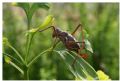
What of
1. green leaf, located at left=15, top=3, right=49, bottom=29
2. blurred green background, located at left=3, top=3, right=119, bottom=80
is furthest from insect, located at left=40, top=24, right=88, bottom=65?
blurred green background, located at left=3, top=3, right=119, bottom=80

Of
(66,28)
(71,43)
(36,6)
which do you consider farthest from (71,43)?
(66,28)

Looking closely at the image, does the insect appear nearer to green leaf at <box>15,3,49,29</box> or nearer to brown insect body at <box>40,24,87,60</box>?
brown insect body at <box>40,24,87,60</box>

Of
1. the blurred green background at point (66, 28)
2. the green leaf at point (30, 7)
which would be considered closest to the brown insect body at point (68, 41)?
the green leaf at point (30, 7)

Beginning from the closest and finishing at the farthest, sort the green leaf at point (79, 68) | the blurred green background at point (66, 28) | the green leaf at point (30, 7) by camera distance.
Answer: the green leaf at point (79, 68)
the green leaf at point (30, 7)
the blurred green background at point (66, 28)

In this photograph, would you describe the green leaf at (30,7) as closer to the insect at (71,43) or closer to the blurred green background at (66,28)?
the insect at (71,43)

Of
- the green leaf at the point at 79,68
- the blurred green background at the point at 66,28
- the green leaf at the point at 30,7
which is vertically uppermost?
the green leaf at the point at 30,7

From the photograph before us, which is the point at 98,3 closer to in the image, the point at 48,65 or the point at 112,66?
the point at 112,66

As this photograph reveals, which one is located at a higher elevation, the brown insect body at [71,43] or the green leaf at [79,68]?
the brown insect body at [71,43]

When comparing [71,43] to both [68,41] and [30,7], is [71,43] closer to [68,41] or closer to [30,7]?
[68,41]
